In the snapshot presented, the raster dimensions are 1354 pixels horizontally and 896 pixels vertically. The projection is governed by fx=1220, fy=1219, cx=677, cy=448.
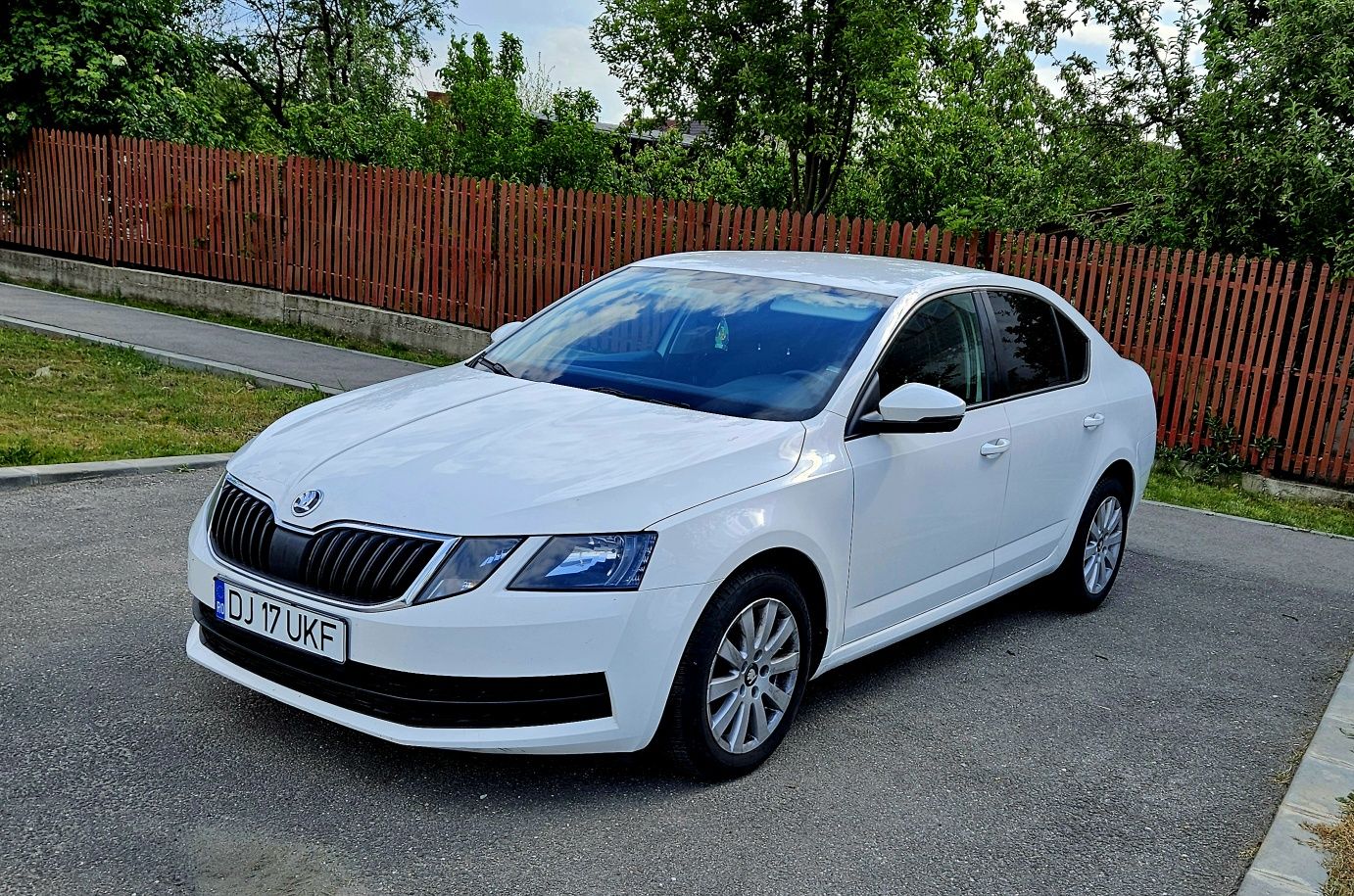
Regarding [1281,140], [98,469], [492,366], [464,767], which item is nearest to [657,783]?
[464,767]

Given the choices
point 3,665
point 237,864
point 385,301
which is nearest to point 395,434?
point 237,864

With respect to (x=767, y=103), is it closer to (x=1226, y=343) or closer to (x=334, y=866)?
(x=1226, y=343)

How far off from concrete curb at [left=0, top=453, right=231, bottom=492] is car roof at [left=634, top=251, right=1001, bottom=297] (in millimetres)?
Answer: 3625

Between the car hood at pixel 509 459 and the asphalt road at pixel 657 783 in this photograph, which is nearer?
the asphalt road at pixel 657 783

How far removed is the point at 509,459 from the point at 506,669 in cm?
67

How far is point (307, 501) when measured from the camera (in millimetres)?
3572

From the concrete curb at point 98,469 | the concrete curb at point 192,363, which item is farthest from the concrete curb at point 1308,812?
the concrete curb at point 192,363

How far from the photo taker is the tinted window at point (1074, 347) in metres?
5.71

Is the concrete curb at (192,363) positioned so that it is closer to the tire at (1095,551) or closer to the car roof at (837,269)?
the car roof at (837,269)

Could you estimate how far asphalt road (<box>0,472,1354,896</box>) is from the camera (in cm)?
329

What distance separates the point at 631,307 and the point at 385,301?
10.0 m

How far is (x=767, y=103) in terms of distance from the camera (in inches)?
749

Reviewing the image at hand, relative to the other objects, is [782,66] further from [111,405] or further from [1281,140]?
[111,405]

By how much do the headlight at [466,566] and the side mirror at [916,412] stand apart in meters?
1.47
